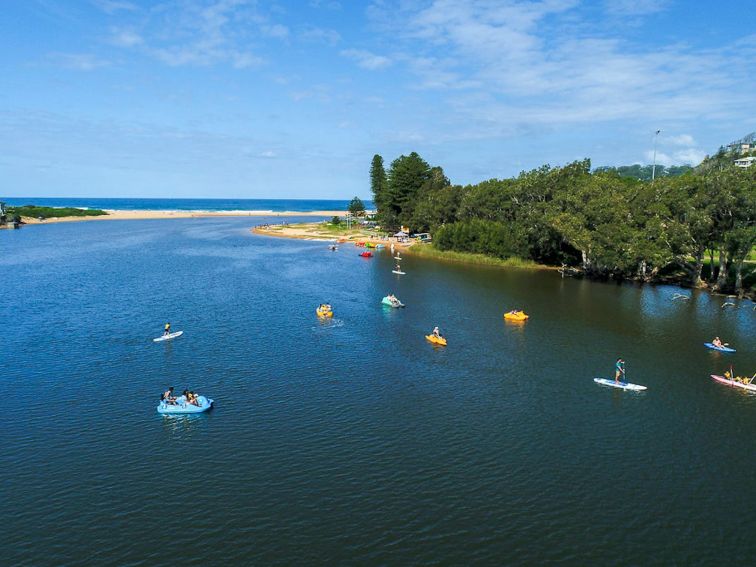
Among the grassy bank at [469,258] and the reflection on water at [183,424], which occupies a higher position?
the grassy bank at [469,258]

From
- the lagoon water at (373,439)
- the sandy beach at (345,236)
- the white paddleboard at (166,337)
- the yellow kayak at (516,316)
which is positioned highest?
the sandy beach at (345,236)

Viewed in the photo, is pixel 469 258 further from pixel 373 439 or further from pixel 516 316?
pixel 373 439

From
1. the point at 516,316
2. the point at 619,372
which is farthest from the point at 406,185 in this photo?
the point at 619,372

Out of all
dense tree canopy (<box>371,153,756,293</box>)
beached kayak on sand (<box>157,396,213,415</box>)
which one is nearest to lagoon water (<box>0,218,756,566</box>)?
beached kayak on sand (<box>157,396,213,415</box>)

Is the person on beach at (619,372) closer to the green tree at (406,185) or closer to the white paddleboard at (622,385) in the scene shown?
the white paddleboard at (622,385)

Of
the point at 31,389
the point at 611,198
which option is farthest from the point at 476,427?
the point at 611,198

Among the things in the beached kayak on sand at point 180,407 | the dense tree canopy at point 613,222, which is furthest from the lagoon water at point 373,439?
the dense tree canopy at point 613,222
